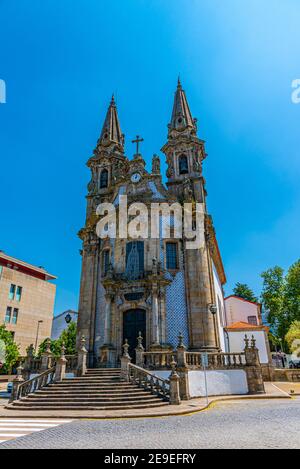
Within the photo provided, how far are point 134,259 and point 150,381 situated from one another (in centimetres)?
941

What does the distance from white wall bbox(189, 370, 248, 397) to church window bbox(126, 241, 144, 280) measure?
770 cm

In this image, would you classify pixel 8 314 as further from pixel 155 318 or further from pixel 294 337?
pixel 294 337

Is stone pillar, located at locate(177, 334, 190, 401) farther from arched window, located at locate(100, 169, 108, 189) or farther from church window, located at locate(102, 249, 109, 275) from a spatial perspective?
arched window, located at locate(100, 169, 108, 189)

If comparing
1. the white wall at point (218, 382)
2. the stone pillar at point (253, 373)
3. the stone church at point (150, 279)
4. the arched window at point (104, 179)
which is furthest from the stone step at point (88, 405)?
the arched window at point (104, 179)

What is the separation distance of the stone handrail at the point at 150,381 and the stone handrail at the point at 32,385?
13.8 ft

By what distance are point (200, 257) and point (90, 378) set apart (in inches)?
413

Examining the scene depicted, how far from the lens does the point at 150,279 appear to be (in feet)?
68.6

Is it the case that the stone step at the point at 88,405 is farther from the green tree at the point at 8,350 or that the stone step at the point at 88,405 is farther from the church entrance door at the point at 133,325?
the green tree at the point at 8,350

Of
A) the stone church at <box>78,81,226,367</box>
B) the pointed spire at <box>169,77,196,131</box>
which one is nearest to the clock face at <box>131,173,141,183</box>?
the stone church at <box>78,81,226,367</box>

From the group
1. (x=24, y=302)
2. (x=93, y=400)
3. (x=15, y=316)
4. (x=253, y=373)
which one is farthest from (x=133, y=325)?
(x=24, y=302)

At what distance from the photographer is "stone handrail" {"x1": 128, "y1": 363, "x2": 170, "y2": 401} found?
14195 mm

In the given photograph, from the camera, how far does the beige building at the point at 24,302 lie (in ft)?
135

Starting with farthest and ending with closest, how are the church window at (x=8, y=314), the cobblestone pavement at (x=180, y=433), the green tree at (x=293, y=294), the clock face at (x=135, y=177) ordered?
the church window at (x=8, y=314) → the green tree at (x=293, y=294) → the clock face at (x=135, y=177) → the cobblestone pavement at (x=180, y=433)
